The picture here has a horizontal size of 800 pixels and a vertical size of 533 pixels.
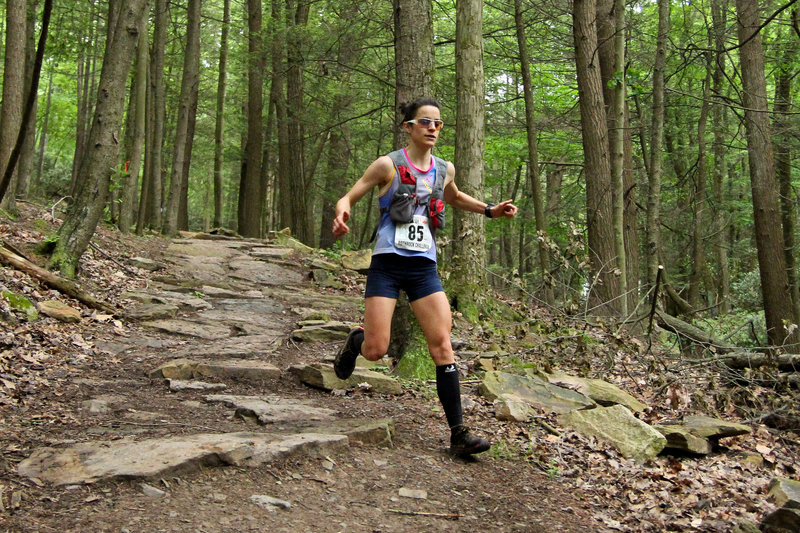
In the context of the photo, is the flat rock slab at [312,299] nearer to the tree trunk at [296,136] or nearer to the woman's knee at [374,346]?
the woman's knee at [374,346]

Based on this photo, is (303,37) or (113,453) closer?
(113,453)

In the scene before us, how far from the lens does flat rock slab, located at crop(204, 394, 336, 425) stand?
4.76 m

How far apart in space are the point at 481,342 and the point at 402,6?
3.88m

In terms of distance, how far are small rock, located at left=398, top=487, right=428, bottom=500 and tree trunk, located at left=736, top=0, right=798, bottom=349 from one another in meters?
Answer: 8.77

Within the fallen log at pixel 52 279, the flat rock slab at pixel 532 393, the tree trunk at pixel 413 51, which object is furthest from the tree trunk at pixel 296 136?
the flat rock slab at pixel 532 393

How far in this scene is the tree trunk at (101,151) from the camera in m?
8.55

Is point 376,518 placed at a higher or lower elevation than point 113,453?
lower

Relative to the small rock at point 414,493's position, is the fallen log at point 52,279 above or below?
above

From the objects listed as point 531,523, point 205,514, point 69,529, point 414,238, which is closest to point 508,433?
point 531,523

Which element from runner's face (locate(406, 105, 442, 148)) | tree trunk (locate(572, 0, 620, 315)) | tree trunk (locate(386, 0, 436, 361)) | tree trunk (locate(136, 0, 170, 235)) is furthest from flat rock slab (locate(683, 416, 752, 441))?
tree trunk (locate(136, 0, 170, 235))

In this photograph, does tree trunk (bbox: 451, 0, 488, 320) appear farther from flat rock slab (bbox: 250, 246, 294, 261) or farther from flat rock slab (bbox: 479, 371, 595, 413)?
flat rock slab (bbox: 250, 246, 294, 261)

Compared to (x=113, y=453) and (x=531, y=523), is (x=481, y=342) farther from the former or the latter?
(x=113, y=453)

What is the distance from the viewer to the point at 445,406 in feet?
14.6

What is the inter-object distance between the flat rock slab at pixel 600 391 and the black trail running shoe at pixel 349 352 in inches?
91.0
